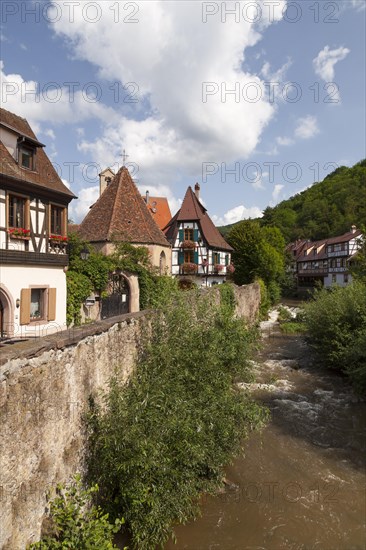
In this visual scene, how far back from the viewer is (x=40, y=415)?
4.65 meters

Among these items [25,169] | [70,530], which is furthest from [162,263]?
[70,530]

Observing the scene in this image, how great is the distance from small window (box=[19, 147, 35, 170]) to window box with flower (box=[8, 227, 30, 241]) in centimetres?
274

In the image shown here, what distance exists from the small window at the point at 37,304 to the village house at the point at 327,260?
4100cm

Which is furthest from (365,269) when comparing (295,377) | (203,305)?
(203,305)

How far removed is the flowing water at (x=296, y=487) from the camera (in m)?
6.72

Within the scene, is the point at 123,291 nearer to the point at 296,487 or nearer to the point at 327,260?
the point at 296,487

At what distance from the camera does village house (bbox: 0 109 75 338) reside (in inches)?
479

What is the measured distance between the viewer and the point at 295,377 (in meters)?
16.1

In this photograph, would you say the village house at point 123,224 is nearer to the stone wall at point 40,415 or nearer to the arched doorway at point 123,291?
the arched doorway at point 123,291

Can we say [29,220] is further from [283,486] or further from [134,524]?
[283,486]

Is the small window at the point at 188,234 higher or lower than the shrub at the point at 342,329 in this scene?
higher

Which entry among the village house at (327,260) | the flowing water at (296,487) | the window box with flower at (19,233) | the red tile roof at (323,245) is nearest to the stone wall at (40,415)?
the flowing water at (296,487)

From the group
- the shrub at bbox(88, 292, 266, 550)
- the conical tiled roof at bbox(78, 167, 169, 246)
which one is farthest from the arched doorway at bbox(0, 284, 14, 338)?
the conical tiled roof at bbox(78, 167, 169, 246)

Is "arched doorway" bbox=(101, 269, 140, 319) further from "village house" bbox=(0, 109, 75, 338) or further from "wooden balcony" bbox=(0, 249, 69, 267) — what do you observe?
"wooden balcony" bbox=(0, 249, 69, 267)
